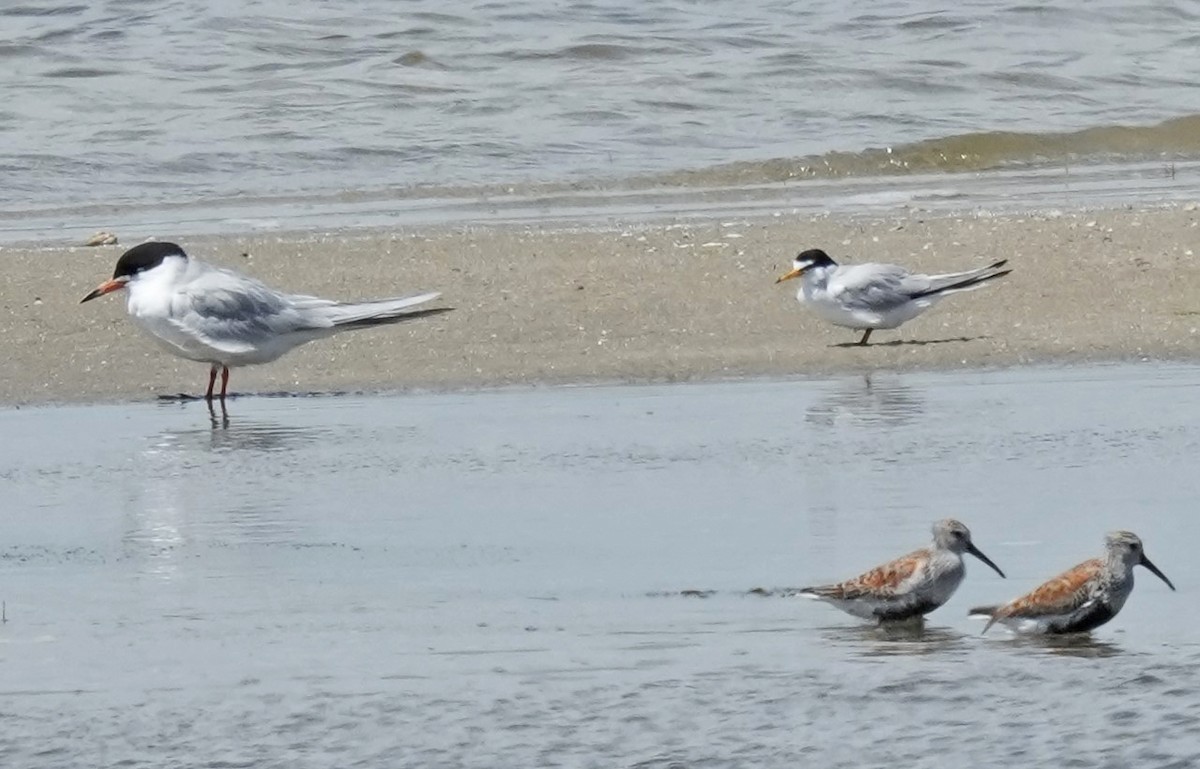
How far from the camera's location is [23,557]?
20.9 feet

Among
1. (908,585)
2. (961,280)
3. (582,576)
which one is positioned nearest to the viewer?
(908,585)

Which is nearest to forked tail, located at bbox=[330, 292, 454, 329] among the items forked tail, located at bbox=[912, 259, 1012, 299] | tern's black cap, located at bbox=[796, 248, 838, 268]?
tern's black cap, located at bbox=[796, 248, 838, 268]

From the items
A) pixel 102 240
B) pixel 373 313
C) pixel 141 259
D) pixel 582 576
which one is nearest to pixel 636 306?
pixel 373 313

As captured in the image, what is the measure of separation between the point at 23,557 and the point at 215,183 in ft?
34.4

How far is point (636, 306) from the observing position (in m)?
10.7

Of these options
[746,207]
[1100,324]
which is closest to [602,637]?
[1100,324]

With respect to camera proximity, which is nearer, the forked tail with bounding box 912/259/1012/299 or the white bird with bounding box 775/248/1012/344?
the white bird with bounding box 775/248/1012/344

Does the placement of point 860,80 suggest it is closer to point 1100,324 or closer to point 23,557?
point 1100,324

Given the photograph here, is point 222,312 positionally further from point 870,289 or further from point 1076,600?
point 1076,600

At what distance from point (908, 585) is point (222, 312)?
462 cm

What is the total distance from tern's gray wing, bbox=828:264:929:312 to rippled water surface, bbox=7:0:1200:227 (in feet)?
20.1

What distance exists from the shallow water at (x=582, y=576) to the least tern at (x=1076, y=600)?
0.07 m

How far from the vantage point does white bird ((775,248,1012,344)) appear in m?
10.0

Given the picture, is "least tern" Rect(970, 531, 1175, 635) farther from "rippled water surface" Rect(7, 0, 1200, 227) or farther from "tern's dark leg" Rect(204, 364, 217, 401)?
"rippled water surface" Rect(7, 0, 1200, 227)
